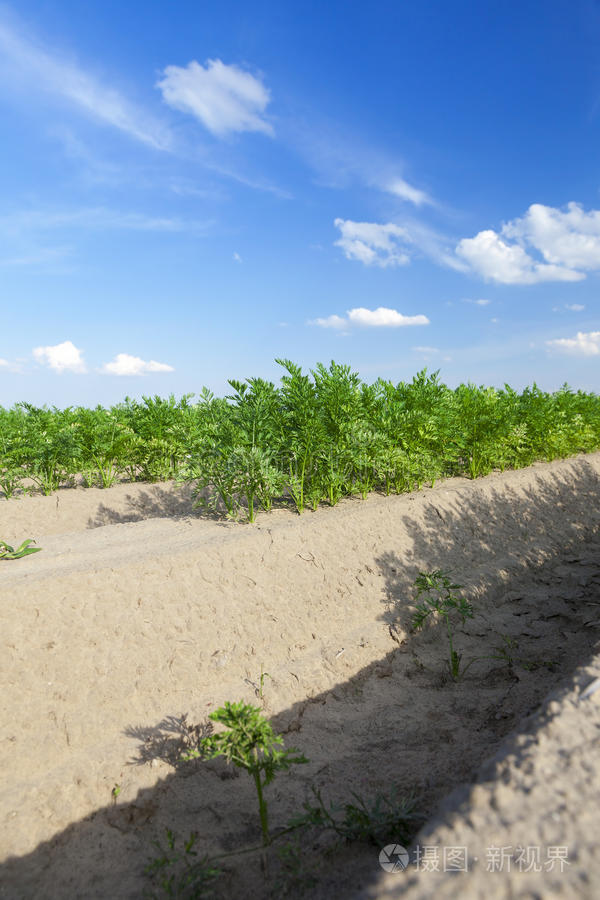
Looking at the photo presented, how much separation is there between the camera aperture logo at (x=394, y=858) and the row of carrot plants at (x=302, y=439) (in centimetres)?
430

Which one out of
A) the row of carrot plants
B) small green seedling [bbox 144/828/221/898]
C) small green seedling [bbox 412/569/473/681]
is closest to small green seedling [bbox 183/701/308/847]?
small green seedling [bbox 144/828/221/898]

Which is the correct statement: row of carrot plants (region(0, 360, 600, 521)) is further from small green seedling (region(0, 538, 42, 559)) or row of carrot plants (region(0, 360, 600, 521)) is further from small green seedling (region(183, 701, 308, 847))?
small green seedling (region(183, 701, 308, 847))

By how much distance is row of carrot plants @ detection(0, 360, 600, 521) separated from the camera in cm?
666

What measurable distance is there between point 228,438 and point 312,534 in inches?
70.9

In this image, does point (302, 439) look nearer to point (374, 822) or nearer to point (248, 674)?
point (248, 674)

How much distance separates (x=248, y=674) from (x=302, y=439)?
3.26 metres

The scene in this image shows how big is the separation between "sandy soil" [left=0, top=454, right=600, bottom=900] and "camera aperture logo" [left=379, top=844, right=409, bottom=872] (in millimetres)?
103

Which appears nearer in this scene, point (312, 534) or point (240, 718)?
point (240, 718)

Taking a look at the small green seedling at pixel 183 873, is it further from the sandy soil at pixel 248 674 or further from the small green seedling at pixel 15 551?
the small green seedling at pixel 15 551

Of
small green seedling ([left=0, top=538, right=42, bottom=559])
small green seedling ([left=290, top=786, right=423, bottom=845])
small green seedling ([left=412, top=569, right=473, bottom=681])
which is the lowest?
small green seedling ([left=290, top=786, right=423, bottom=845])

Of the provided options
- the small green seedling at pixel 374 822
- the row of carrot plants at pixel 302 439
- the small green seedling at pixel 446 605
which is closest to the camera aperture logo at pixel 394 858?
the small green seedling at pixel 374 822

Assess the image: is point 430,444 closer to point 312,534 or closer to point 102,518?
point 312,534

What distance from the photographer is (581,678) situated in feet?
9.25

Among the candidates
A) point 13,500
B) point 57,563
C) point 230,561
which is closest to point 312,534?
point 230,561
